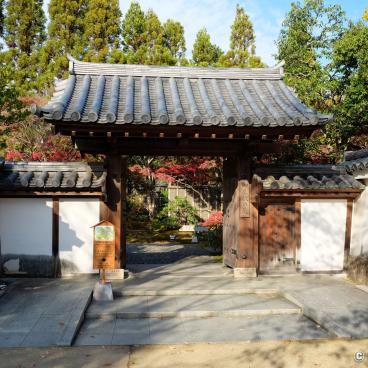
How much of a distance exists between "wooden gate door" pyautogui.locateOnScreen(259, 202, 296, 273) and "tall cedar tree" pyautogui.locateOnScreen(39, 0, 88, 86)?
18744 mm

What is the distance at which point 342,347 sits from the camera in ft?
18.9

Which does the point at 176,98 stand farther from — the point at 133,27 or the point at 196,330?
the point at 133,27

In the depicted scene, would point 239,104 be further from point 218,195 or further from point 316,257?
point 218,195

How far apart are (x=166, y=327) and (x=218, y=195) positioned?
15.0 m

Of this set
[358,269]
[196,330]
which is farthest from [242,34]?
[196,330]

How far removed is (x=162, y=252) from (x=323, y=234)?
5.88 metres

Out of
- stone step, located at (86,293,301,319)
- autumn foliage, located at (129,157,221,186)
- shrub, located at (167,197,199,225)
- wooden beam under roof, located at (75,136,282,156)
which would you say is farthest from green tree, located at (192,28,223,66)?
stone step, located at (86,293,301,319)

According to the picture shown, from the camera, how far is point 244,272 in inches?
379

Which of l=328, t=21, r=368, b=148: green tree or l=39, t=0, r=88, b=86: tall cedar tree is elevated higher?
l=39, t=0, r=88, b=86: tall cedar tree

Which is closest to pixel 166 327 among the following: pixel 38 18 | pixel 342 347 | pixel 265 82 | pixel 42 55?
pixel 342 347

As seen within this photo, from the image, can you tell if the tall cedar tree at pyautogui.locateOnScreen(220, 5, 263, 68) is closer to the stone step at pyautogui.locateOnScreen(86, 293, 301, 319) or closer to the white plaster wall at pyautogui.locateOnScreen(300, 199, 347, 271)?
the white plaster wall at pyautogui.locateOnScreen(300, 199, 347, 271)

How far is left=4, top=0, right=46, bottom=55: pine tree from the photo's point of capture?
25.8 m

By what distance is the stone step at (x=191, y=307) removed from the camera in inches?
280

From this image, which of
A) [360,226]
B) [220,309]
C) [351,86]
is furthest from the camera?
[351,86]
